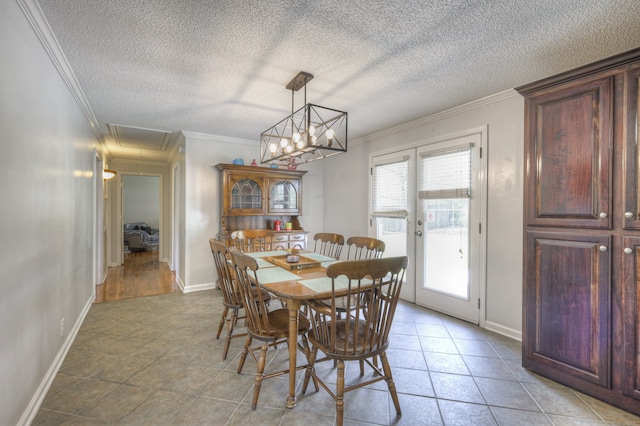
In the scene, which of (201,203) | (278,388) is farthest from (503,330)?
(201,203)

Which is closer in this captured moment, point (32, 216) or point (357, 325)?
point (357, 325)

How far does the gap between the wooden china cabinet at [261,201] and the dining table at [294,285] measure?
6.63 ft

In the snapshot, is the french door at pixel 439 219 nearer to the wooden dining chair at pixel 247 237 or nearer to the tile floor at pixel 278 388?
the tile floor at pixel 278 388

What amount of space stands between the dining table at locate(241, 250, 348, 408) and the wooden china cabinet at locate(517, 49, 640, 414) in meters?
1.53

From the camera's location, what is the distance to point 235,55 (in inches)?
85.5

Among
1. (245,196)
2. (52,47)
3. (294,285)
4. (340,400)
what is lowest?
(340,400)

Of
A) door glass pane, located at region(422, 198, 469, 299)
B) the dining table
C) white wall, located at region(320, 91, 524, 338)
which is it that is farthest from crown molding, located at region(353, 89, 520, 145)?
the dining table

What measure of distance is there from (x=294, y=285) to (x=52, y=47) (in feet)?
7.60

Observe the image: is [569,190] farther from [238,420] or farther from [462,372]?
[238,420]

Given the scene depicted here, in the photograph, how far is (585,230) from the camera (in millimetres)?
1985

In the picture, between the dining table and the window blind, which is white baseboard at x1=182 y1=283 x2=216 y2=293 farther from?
the window blind

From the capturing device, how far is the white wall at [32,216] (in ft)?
4.83

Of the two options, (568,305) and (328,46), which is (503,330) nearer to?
(568,305)

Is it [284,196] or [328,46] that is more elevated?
[328,46]
